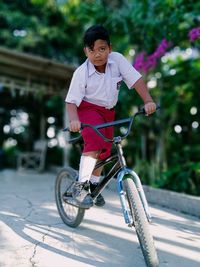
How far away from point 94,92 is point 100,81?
0.10 metres

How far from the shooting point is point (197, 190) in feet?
18.2

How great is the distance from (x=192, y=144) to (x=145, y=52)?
7.64 ft

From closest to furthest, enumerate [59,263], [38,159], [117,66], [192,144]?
[59,263] < [117,66] < [192,144] < [38,159]

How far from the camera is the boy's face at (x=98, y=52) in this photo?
2814mm

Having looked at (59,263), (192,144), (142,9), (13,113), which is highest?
(142,9)

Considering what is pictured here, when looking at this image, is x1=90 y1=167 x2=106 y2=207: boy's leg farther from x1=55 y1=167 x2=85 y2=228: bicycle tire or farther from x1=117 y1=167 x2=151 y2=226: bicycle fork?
x1=117 y1=167 x2=151 y2=226: bicycle fork

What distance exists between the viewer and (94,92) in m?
2.97

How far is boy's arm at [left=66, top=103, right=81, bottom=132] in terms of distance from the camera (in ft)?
8.86

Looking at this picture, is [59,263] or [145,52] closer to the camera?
[59,263]

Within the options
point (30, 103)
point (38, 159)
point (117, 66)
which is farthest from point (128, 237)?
point (30, 103)

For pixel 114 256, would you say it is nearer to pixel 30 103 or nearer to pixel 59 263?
pixel 59 263

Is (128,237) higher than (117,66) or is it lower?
lower

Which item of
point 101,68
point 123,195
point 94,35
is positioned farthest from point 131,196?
point 94,35

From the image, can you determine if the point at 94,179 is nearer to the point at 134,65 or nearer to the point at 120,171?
the point at 120,171
